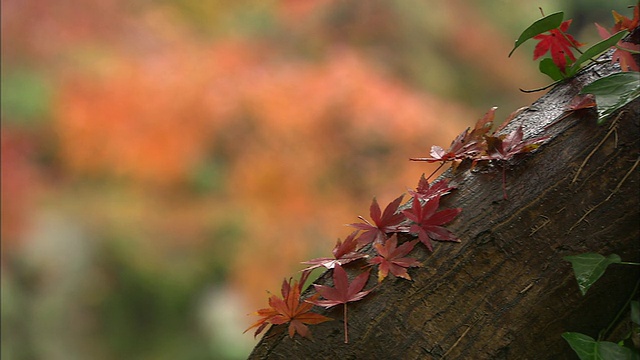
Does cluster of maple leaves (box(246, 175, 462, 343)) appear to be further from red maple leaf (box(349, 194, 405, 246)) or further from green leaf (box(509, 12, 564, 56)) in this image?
green leaf (box(509, 12, 564, 56))

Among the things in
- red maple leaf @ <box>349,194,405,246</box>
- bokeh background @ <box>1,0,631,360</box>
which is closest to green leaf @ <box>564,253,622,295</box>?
red maple leaf @ <box>349,194,405,246</box>

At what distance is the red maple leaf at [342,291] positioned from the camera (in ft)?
1.50

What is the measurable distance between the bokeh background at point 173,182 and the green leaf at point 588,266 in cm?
111

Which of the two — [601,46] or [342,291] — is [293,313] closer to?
[342,291]

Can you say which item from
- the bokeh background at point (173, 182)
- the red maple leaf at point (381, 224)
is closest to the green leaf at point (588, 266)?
the red maple leaf at point (381, 224)

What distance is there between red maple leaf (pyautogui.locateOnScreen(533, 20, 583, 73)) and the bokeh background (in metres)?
1.03

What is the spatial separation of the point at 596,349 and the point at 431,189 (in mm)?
146

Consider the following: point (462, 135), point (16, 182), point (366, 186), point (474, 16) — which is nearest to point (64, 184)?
point (16, 182)

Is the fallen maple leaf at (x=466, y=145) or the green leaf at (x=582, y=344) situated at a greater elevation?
the fallen maple leaf at (x=466, y=145)

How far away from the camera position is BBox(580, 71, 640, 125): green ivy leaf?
1.42 ft

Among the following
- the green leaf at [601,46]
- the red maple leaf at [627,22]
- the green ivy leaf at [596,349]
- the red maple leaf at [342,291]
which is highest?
the red maple leaf at [627,22]

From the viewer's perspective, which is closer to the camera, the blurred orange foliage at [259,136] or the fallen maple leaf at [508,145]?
the fallen maple leaf at [508,145]

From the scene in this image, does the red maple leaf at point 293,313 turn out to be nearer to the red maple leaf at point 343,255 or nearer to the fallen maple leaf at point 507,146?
the red maple leaf at point 343,255

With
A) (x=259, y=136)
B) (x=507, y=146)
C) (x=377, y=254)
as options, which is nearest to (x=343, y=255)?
(x=377, y=254)
